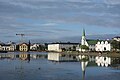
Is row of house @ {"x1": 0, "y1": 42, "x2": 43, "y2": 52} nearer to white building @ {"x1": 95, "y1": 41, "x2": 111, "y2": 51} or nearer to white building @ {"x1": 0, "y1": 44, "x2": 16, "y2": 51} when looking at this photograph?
white building @ {"x1": 0, "y1": 44, "x2": 16, "y2": 51}

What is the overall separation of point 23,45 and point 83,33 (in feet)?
134

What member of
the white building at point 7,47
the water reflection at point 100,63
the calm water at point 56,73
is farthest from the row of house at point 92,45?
the calm water at point 56,73

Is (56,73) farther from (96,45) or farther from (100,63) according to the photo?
(96,45)

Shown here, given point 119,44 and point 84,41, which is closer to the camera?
point 119,44

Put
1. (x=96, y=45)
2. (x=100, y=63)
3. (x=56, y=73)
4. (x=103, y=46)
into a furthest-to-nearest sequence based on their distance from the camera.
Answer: (x=96, y=45)
(x=103, y=46)
(x=100, y=63)
(x=56, y=73)

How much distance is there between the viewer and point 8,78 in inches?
754

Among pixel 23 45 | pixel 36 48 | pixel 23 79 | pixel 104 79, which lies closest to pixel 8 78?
pixel 23 79

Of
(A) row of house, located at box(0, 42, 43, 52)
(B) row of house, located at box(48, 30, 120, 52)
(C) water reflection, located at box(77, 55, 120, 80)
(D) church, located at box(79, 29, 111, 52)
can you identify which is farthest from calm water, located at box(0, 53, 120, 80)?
(A) row of house, located at box(0, 42, 43, 52)

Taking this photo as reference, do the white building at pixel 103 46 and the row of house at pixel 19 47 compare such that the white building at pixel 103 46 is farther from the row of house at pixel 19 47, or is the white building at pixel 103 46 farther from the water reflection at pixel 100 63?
the row of house at pixel 19 47

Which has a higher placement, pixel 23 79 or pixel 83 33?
pixel 83 33

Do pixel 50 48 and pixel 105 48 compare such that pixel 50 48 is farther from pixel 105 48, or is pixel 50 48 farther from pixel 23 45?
pixel 105 48

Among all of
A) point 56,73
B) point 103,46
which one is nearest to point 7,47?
point 103,46

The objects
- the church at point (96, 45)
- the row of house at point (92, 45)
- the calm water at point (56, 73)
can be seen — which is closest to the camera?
the calm water at point (56, 73)

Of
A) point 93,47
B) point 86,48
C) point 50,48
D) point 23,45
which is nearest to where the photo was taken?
point 86,48
